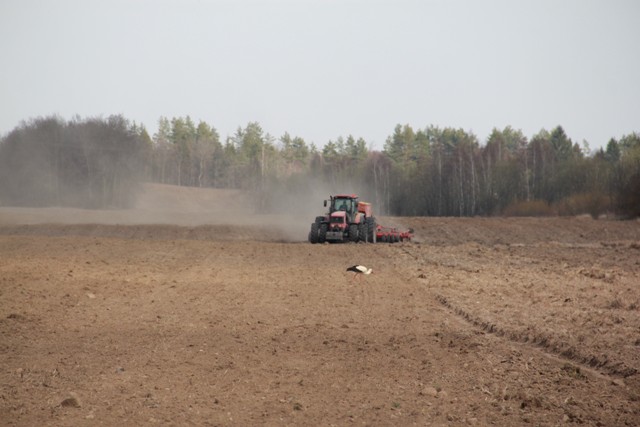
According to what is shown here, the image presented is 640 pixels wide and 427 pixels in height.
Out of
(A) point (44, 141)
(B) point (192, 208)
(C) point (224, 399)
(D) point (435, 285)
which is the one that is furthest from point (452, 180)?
A: (C) point (224, 399)

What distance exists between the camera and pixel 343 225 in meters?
35.5

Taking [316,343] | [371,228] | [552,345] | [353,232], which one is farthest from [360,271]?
Result: [371,228]

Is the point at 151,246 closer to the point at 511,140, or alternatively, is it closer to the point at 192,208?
the point at 192,208

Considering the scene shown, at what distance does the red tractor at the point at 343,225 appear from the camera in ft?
116

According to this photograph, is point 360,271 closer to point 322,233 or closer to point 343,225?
point 343,225

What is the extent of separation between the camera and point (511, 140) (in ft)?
449

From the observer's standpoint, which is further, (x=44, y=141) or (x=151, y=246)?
(x=44, y=141)

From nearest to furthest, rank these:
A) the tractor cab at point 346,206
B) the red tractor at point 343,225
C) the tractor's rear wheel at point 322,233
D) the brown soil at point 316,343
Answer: the brown soil at point 316,343
the red tractor at point 343,225
the tractor's rear wheel at point 322,233
the tractor cab at point 346,206

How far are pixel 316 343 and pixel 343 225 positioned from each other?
23877 millimetres

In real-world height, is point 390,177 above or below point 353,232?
above

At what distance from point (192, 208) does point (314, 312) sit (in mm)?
88076

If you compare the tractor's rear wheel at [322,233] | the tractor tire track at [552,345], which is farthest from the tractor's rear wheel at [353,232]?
the tractor tire track at [552,345]

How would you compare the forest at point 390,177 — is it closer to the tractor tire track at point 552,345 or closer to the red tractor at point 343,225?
the red tractor at point 343,225

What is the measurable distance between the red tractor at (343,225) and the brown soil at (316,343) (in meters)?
8.82
